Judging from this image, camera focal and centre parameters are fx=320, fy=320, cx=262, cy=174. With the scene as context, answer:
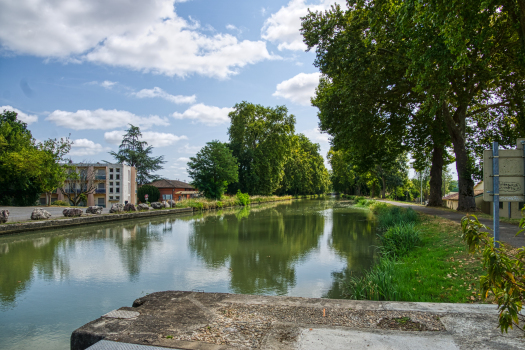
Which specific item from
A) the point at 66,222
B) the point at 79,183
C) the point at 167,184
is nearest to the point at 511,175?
the point at 66,222

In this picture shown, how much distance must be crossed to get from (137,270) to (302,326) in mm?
5905

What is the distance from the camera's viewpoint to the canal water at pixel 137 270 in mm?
5086

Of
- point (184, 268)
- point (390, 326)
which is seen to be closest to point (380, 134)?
point (184, 268)

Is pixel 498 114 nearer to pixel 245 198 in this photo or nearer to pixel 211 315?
pixel 211 315

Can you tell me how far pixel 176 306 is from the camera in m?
4.03

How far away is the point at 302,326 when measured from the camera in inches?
127

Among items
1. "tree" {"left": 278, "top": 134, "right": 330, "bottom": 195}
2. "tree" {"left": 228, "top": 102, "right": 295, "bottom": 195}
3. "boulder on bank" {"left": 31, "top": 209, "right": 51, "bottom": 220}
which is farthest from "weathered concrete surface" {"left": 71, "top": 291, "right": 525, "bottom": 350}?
"tree" {"left": 278, "top": 134, "right": 330, "bottom": 195}

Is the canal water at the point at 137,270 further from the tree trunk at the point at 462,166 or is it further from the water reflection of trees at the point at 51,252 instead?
the tree trunk at the point at 462,166

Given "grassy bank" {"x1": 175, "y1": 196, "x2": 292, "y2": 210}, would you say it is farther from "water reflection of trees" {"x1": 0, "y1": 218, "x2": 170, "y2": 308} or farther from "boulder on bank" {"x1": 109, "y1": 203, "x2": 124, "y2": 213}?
"water reflection of trees" {"x1": 0, "y1": 218, "x2": 170, "y2": 308}

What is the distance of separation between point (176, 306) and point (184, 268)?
4.24 metres

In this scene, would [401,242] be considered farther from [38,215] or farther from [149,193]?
[149,193]

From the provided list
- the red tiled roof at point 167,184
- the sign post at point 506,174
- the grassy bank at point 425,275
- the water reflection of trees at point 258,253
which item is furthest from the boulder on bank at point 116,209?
the red tiled roof at point 167,184

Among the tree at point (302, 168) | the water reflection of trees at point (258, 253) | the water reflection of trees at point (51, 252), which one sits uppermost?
the tree at point (302, 168)

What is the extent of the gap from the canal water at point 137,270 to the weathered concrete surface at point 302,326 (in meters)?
1.57
